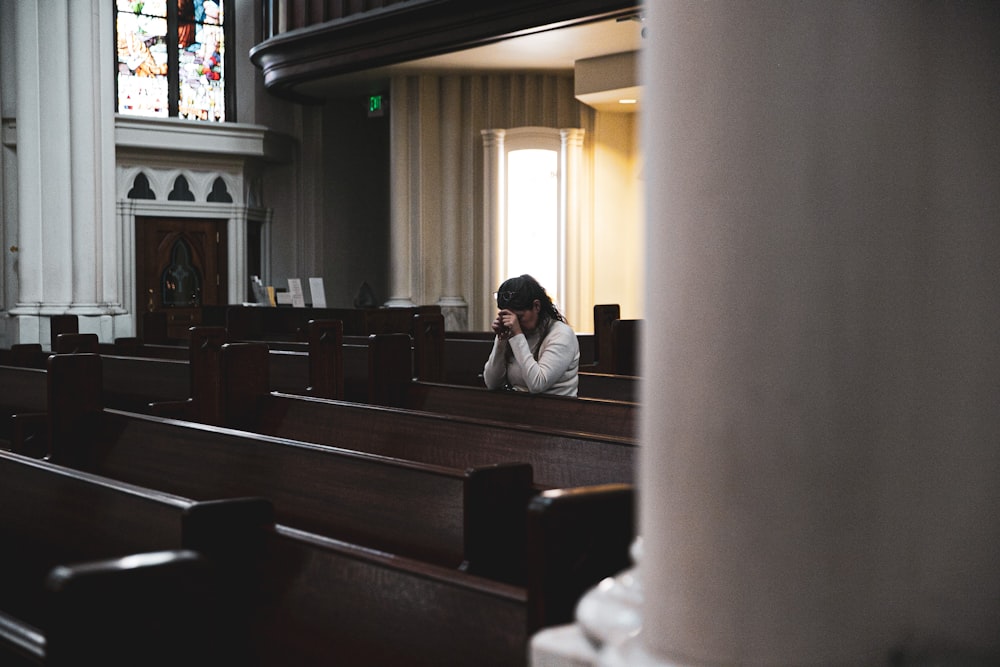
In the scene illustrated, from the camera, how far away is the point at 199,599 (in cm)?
140

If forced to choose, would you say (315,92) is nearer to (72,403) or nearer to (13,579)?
(72,403)

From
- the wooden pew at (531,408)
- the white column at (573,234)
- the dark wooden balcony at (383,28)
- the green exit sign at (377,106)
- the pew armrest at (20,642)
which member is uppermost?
the dark wooden balcony at (383,28)

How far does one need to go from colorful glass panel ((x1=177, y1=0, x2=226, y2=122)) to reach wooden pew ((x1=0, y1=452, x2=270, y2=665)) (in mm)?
10728

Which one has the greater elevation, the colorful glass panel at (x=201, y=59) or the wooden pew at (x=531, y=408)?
the colorful glass panel at (x=201, y=59)

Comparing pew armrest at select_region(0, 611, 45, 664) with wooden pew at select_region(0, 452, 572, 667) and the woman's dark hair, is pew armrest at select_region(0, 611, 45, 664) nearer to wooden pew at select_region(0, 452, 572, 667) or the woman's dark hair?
wooden pew at select_region(0, 452, 572, 667)

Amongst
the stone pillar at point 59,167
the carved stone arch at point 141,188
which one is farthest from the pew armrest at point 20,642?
the carved stone arch at point 141,188

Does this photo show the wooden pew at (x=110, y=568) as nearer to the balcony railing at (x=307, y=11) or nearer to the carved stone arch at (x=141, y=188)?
the balcony railing at (x=307, y=11)

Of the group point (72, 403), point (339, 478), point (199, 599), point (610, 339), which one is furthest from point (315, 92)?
point (199, 599)

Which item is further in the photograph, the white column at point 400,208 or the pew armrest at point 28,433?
the white column at point 400,208

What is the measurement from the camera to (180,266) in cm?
1287

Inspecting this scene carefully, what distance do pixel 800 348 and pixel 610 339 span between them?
4642mm

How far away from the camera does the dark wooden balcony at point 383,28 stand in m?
8.35

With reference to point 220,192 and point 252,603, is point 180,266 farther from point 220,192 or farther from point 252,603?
point 252,603

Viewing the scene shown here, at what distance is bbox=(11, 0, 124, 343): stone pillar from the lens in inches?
413
